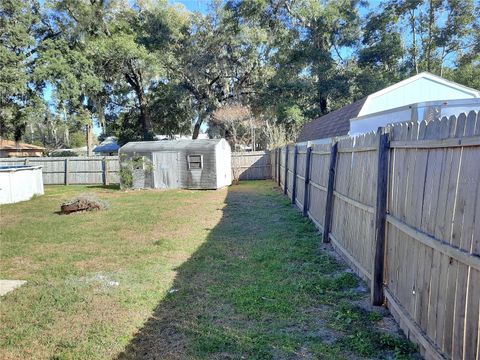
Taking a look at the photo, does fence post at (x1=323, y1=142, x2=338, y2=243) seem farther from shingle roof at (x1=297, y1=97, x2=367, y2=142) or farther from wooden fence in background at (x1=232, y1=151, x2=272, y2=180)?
wooden fence in background at (x1=232, y1=151, x2=272, y2=180)

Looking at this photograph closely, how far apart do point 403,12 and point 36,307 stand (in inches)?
1032

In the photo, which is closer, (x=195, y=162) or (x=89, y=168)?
(x=195, y=162)

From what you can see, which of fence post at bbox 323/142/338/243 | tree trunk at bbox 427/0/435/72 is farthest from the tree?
tree trunk at bbox 427/0/435/72

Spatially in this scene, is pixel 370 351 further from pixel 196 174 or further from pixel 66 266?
pixel 196 174

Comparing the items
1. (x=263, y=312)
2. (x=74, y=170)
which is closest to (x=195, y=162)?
(x=74, y=170)

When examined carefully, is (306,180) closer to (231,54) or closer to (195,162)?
(195,162)

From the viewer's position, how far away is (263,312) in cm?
349

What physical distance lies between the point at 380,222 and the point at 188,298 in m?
2.12

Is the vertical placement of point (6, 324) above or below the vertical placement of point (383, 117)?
below

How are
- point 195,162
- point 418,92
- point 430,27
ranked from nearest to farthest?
point 418,92
point 195,162
point 430,27

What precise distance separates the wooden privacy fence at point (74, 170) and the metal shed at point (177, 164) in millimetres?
4021

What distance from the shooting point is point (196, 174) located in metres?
16.0

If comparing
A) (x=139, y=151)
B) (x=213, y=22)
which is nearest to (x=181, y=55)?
(x=213, y=22)

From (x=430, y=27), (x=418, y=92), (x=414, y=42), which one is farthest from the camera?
(x=414, y=42)
